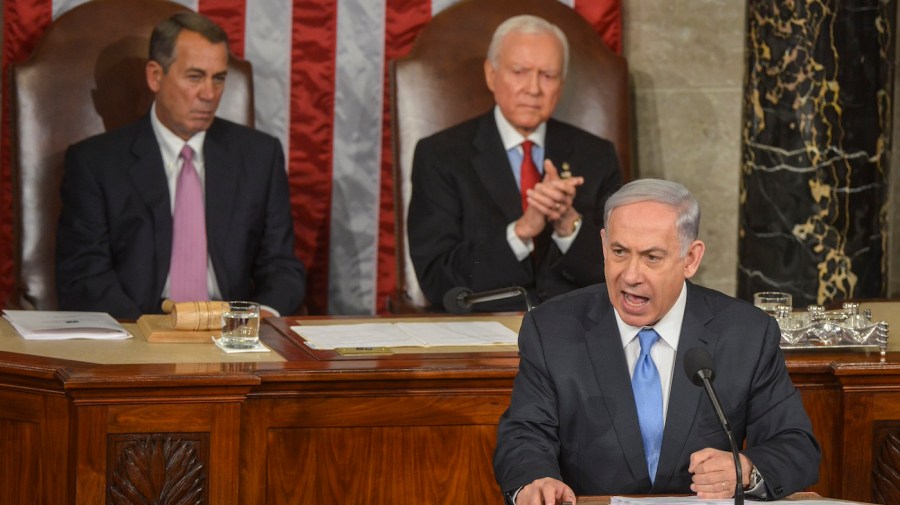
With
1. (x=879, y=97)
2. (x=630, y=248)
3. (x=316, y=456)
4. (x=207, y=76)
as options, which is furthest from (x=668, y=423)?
(x=879, y=97)

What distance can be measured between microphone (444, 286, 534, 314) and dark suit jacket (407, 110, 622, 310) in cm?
68

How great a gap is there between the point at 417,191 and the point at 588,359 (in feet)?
8.04

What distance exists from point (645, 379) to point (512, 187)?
→ 7.95 ft

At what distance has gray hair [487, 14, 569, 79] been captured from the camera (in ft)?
17.1

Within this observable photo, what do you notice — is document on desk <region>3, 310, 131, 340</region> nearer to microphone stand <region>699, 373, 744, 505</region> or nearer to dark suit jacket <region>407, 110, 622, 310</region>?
dark suit jacket <region>407, 110, 622, 310</region>

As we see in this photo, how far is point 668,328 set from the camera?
286cm

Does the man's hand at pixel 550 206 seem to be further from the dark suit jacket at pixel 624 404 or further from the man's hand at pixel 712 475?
the man's hand at pixel 712 475

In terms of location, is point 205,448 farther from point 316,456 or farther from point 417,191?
point 417,191

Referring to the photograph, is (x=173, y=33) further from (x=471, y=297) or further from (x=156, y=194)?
(x=471, y=297)

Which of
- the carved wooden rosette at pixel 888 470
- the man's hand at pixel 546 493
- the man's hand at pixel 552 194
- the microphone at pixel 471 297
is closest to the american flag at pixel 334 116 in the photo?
the man's hand at pixel 552 194

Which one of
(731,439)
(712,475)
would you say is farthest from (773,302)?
(731,439)

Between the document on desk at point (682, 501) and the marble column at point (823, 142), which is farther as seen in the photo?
the marble column at point (823, 142)

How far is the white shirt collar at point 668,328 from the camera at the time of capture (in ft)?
9.36

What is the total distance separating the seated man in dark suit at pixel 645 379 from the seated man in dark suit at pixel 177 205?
2.33 metres
